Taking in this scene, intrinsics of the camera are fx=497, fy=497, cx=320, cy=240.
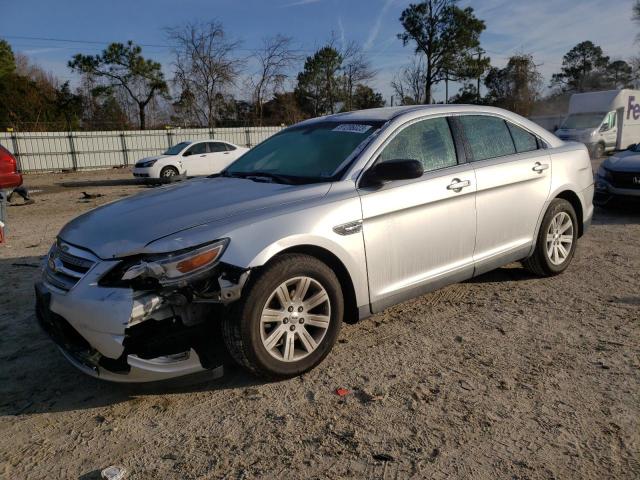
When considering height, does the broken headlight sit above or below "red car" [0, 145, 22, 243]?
below

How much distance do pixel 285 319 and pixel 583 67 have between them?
71.7 metres

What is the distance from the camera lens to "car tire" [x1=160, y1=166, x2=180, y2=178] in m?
17.0

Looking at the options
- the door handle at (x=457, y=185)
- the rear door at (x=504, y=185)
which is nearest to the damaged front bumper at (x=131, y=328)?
the door handle at (x=457, y=185)

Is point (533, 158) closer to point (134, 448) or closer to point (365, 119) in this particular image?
point (365, 119)

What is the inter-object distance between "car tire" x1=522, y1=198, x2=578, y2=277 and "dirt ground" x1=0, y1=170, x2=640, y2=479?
68 cm

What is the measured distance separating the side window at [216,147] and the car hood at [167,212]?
15232 millimetres

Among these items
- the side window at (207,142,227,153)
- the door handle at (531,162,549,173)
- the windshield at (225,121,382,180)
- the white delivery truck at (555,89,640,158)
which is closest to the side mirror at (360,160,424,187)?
the windshield at (225,121,382,180)

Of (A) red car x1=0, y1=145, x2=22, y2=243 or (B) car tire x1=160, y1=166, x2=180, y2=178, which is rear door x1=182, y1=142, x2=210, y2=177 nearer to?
(B) car tire x1=160, y1=166, x2=180, y2=178

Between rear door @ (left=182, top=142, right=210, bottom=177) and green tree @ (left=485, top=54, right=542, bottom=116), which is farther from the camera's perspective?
green tree @ (left=485, top=54, right=542, bottom=116)

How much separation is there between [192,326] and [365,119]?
6.95ft

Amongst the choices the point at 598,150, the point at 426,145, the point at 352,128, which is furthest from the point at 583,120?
the point at 352,128

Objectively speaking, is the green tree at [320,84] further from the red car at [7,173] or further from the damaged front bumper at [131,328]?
the damaged front bumper at [131,328]

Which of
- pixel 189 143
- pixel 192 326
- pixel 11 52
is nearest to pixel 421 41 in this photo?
pixel 189 143

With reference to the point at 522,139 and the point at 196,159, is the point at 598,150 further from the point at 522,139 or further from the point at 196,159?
the point at 522,139
